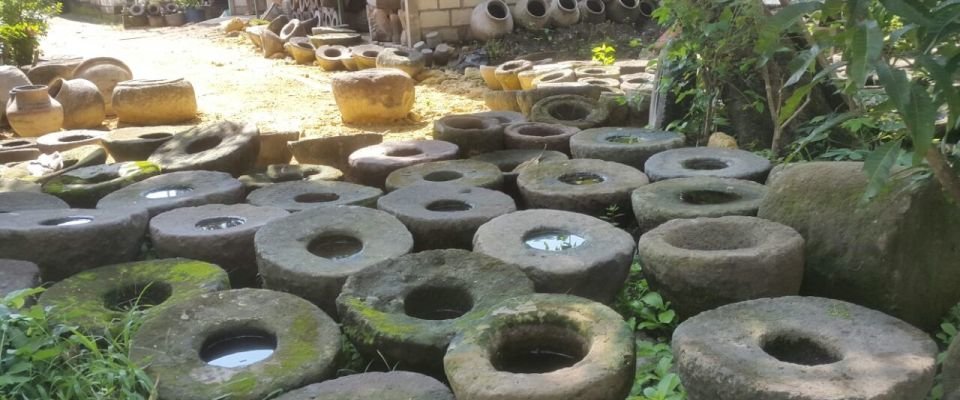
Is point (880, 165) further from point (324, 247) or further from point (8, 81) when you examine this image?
point (8, 81)

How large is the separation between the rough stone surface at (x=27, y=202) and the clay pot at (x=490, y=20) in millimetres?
8822

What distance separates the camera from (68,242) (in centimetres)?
395

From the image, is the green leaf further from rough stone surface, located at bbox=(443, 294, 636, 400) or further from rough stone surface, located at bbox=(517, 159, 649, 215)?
rough stone surface, located at bbox=(517, 159, 649, 215)

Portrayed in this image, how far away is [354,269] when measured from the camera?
11.9 ft

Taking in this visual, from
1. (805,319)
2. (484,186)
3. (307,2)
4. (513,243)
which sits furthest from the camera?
(307,2)

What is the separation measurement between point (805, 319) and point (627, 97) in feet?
13.4

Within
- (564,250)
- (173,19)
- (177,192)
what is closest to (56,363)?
(564,250)

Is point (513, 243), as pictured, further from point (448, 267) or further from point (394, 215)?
point (394, 215)

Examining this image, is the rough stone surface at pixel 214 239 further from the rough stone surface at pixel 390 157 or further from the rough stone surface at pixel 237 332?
the rough stone surface at pixel 390 157

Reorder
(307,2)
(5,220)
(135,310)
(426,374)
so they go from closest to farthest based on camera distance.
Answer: (426,374) → (135,310) → (5,220) → (307,2)

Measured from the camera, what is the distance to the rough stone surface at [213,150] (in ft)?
18.7

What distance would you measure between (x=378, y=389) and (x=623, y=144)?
3214 millimetres

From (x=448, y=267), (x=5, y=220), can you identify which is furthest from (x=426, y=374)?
(x=5, y=220)

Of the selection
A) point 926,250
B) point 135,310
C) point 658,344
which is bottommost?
point 658,344
